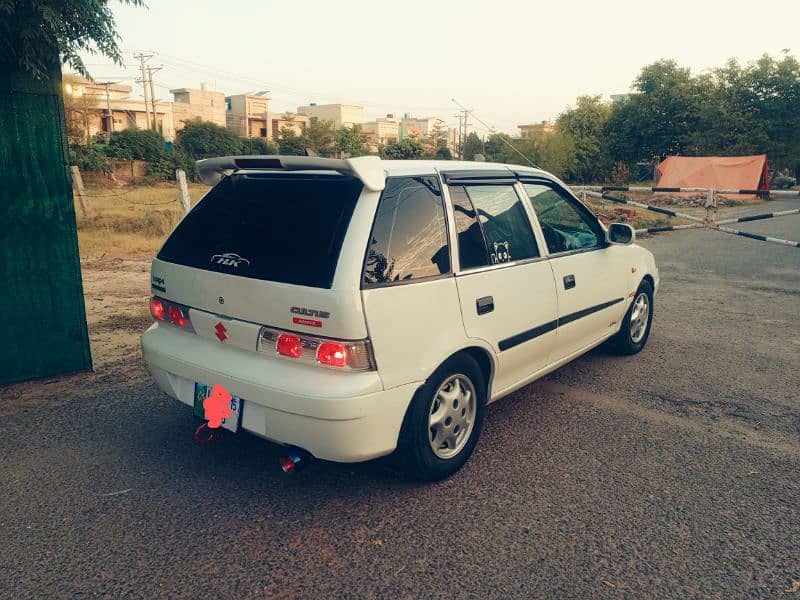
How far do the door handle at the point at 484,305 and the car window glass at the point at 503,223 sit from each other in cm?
25

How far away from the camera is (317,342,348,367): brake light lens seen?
9.27 ft

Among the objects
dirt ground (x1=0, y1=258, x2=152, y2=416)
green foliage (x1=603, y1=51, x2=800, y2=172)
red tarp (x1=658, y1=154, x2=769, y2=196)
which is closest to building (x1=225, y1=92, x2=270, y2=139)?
green foliage (x1=603, y1=51, x2=800, y2=172)

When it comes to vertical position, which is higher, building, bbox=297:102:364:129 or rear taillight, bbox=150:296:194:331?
building, bbox=297:102:364:129

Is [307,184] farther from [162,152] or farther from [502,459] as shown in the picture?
[162,152]

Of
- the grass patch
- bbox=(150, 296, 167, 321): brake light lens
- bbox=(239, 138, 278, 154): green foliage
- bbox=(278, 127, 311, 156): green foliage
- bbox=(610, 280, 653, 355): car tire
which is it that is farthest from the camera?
bbox=(278, 127, 311, 156): green foliage

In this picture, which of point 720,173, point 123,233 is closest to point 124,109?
point 720,173

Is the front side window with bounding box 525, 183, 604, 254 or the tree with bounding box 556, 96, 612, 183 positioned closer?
the front side window with bounding box 525, 183, 604, 254

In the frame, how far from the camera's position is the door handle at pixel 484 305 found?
3.42 metres

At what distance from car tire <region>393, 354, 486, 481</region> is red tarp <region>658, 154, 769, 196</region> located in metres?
30.7

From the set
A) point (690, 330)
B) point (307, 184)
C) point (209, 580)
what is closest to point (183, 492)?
point (209, 580)

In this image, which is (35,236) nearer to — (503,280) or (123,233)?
(503,280)

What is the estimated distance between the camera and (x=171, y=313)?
11.6 feet

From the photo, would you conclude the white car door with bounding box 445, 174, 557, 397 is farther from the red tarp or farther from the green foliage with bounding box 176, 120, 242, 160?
the green foliage with bounding box 176, 120, 242, 160

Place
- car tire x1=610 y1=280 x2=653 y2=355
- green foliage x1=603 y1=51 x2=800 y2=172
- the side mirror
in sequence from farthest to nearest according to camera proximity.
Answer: green foliage x1=603 y1=51 x2=800 y2=172
car tire x1=610 y1=280 x2=653 y2=355
the side mirror
